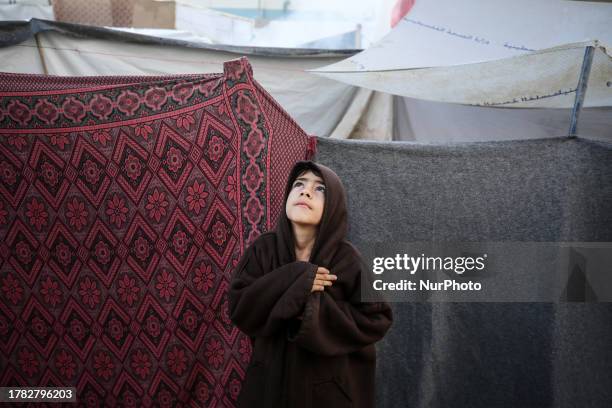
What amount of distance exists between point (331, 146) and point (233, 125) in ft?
1.63

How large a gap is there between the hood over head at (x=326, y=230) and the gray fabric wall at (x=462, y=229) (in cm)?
68

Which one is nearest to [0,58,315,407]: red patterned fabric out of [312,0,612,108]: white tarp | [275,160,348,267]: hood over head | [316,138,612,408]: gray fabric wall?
[275,160,348,267]: hood over head

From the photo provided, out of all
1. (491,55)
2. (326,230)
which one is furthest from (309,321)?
(491,55)

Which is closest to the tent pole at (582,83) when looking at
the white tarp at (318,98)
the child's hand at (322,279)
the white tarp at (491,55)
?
the white tarp at (491,55)

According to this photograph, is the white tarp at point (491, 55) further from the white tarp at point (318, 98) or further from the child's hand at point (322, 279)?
the child's hand at point (322, 279)

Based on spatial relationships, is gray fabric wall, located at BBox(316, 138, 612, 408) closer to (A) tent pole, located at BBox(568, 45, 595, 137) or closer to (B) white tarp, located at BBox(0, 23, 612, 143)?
(A) tent pole, located at BBox(568, 45, 595, 137)

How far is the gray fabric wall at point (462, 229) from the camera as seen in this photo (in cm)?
262

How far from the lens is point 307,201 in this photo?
6.33 ft

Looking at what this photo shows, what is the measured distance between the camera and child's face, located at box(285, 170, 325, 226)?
1.92 meters

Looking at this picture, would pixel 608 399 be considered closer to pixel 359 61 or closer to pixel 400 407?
pixel 400 407

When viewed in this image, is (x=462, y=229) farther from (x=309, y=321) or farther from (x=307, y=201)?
(x=309, y=321)

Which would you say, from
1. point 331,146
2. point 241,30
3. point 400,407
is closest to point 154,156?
point 331,146

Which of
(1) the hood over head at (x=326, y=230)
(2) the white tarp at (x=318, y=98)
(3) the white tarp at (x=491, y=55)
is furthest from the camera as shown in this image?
(2) the white tarp at (x=318, y=98)

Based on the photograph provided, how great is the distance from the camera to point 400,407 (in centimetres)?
265
